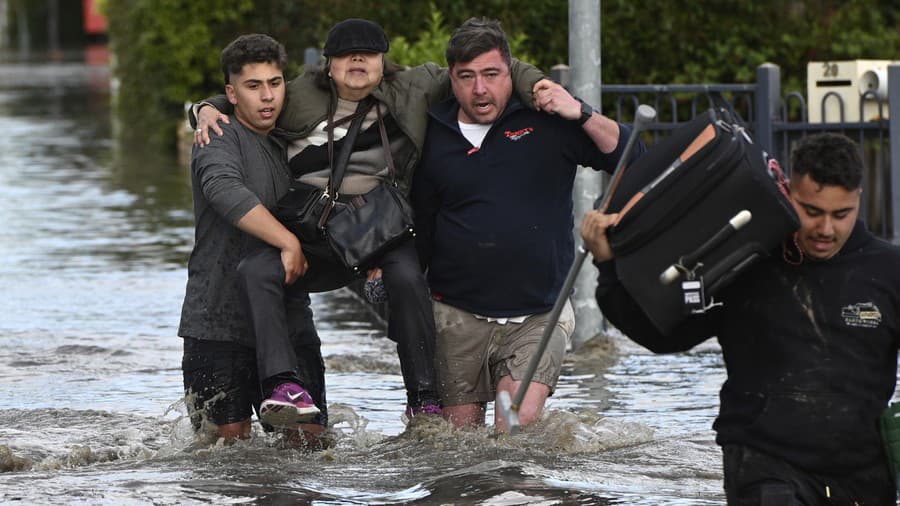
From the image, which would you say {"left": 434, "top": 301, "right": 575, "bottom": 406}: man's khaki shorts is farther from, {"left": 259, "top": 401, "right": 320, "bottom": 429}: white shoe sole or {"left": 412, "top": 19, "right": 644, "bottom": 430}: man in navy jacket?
{"left": 259, "top": 401, "right": 320, "bottom": 429}: white shoe sole

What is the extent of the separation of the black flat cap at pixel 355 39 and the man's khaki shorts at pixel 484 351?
0.98 m

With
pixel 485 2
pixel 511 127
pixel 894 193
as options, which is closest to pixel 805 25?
pixel 485 2

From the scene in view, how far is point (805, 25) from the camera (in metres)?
14.0

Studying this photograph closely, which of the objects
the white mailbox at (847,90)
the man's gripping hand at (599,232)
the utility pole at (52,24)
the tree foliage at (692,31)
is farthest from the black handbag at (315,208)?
the utility pole at (52,24)

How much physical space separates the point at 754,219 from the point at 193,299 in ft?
8.47

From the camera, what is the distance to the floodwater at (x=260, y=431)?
6.07 metres

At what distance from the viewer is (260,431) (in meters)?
7.15

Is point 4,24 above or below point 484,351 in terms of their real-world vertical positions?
above

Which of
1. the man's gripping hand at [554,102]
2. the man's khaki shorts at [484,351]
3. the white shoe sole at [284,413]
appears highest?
the man's gripping hand at [554,102]

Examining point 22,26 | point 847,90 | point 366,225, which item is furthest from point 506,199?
point 22,26

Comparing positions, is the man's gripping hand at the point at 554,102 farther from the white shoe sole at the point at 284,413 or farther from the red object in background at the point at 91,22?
the red object in background at the point at 91,22

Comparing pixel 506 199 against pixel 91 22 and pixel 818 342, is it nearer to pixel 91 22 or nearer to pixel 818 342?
pixel 818 342

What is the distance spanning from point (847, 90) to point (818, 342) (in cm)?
704

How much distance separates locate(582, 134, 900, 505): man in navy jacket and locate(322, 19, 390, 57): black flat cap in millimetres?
1814
